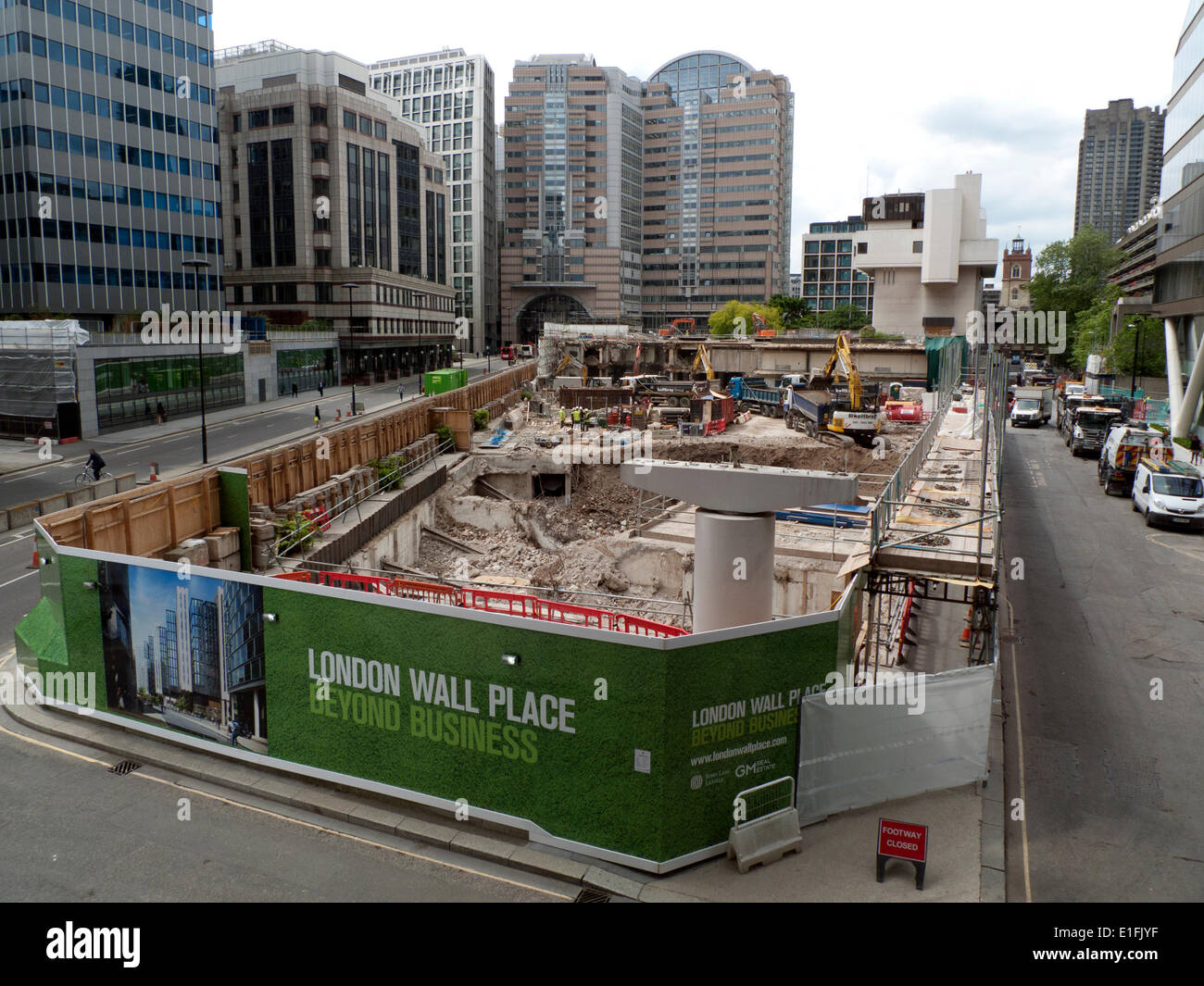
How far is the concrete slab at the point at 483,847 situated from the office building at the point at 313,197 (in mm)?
73301

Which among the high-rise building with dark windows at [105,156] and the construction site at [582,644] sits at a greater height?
the high-rise building with dark windows at [105,156]

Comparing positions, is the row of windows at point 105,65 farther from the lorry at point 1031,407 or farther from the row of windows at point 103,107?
the lorry at point 1031,407

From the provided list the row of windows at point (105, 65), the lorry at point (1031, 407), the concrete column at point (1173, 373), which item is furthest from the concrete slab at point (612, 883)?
the lorry at point (1031, 407)

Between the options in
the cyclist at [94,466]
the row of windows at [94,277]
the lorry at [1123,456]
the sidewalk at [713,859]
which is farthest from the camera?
the row of windows at [94,277]

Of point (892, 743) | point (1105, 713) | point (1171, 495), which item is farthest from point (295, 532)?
point (1171, 495)

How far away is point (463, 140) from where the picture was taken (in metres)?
140

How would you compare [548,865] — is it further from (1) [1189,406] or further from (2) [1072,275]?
(2) [1072,275]

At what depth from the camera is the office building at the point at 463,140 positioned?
458 ft

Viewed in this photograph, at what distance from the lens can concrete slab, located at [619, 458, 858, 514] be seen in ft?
38.8

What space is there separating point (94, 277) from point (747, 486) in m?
57.6

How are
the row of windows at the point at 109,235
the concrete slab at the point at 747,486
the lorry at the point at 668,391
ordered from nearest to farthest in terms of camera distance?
1. the concrete slab at the point at 747,486
2. the row of windows at the point at 109,235
3. the lorry at the point at 668,391
